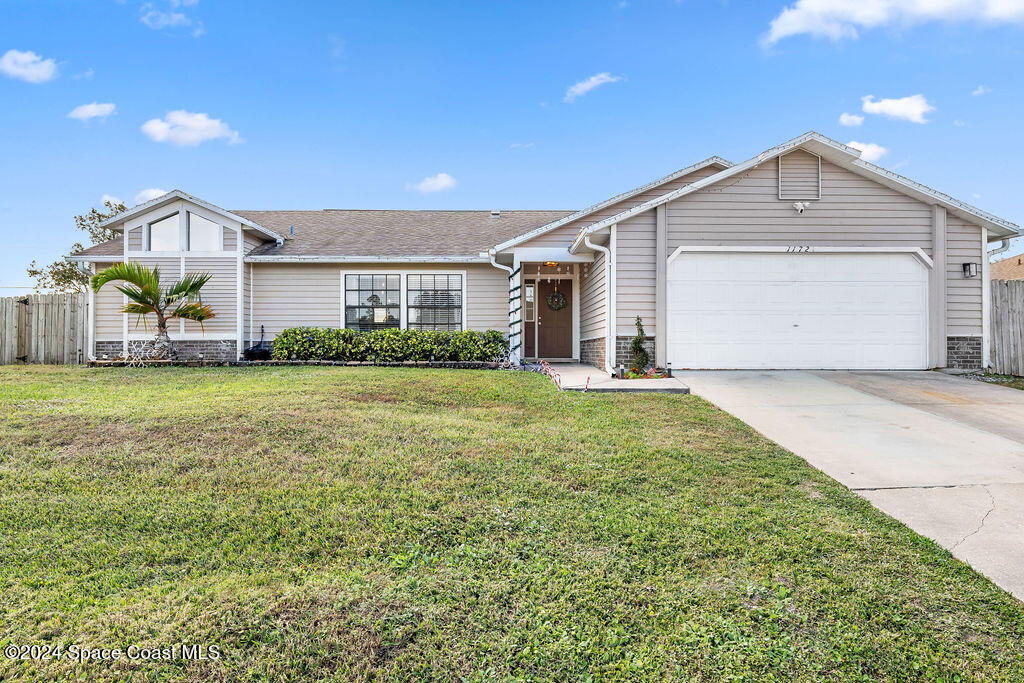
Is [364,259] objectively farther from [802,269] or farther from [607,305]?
[802,269]

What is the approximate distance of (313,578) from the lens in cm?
252

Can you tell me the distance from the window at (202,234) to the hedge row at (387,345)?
107 inches

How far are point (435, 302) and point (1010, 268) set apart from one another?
80.9 feet

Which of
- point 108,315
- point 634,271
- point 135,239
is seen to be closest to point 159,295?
point 135,239

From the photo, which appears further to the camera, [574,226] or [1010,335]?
[574,226]

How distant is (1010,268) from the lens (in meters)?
21.9

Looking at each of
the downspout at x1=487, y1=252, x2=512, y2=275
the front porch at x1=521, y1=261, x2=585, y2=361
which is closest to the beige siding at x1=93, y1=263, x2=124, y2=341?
the downspout at x1=487, y1=252, x2=512, y2=275

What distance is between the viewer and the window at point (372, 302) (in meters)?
12.6

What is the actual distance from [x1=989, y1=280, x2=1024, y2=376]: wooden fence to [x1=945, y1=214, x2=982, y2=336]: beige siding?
926 millimetres

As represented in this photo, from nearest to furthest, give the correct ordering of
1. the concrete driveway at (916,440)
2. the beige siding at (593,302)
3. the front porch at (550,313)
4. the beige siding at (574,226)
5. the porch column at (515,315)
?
the concrete driveway at (916,440) < the beige siding at (593,302) < the beige siding at (574,226) < the porch column at (515,315) < the front porch at (550,313)

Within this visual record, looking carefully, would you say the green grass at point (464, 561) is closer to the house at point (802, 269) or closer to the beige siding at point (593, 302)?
the house at point (802, 269)

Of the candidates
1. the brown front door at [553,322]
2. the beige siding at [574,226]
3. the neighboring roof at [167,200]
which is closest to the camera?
the beige siding at [574,226]

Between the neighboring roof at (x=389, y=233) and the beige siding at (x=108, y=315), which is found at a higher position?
the neighboring roof at (x=389, y=233)

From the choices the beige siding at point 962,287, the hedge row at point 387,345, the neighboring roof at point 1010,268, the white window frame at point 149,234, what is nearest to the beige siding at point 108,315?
the white window frame at point 149,234
